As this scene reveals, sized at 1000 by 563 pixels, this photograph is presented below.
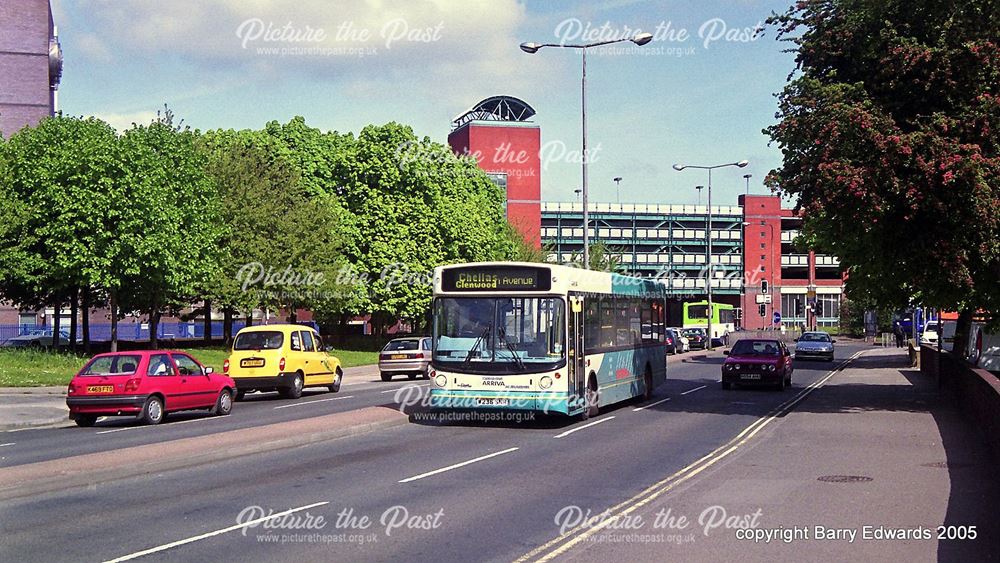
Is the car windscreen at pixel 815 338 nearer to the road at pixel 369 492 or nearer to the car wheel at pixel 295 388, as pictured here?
the car wheel at pixel 295 388

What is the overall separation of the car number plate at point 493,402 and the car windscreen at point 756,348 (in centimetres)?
1475

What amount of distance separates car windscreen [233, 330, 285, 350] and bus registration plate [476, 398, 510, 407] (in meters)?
11.0

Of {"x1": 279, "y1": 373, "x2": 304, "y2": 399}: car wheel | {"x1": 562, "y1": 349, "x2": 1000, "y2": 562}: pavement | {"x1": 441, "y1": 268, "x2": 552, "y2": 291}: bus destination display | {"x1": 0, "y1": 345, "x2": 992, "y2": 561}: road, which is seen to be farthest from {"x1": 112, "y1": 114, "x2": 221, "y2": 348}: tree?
{"x1": 562, "y1": 349, "x2": 1000, "y2": 562}: pavement

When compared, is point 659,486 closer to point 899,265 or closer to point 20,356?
point 899,265

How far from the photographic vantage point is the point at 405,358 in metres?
40.1

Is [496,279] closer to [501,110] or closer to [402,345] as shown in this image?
[402,345]

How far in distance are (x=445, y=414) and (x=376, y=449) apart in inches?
239

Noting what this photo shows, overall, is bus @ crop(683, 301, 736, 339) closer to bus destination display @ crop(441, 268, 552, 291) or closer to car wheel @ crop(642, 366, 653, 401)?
car wheel @ crop(642, 366, 653, 401)

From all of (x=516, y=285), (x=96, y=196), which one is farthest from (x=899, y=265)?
(x=96, y=196)

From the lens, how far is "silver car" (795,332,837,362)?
2119 inches

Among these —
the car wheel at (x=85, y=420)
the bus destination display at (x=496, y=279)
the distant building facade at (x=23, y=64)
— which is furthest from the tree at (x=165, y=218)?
the distant building facade at (x=23, y=64)

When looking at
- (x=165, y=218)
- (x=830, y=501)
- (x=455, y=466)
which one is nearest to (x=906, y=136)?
(x=830, y=501)

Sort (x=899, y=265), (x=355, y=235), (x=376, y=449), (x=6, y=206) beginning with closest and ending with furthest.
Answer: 1. (x=376, y=449)
2. (x=899, y=265)
3. (x=6, y=206)
4. (x=355, y=235)

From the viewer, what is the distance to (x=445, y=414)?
907 inches
